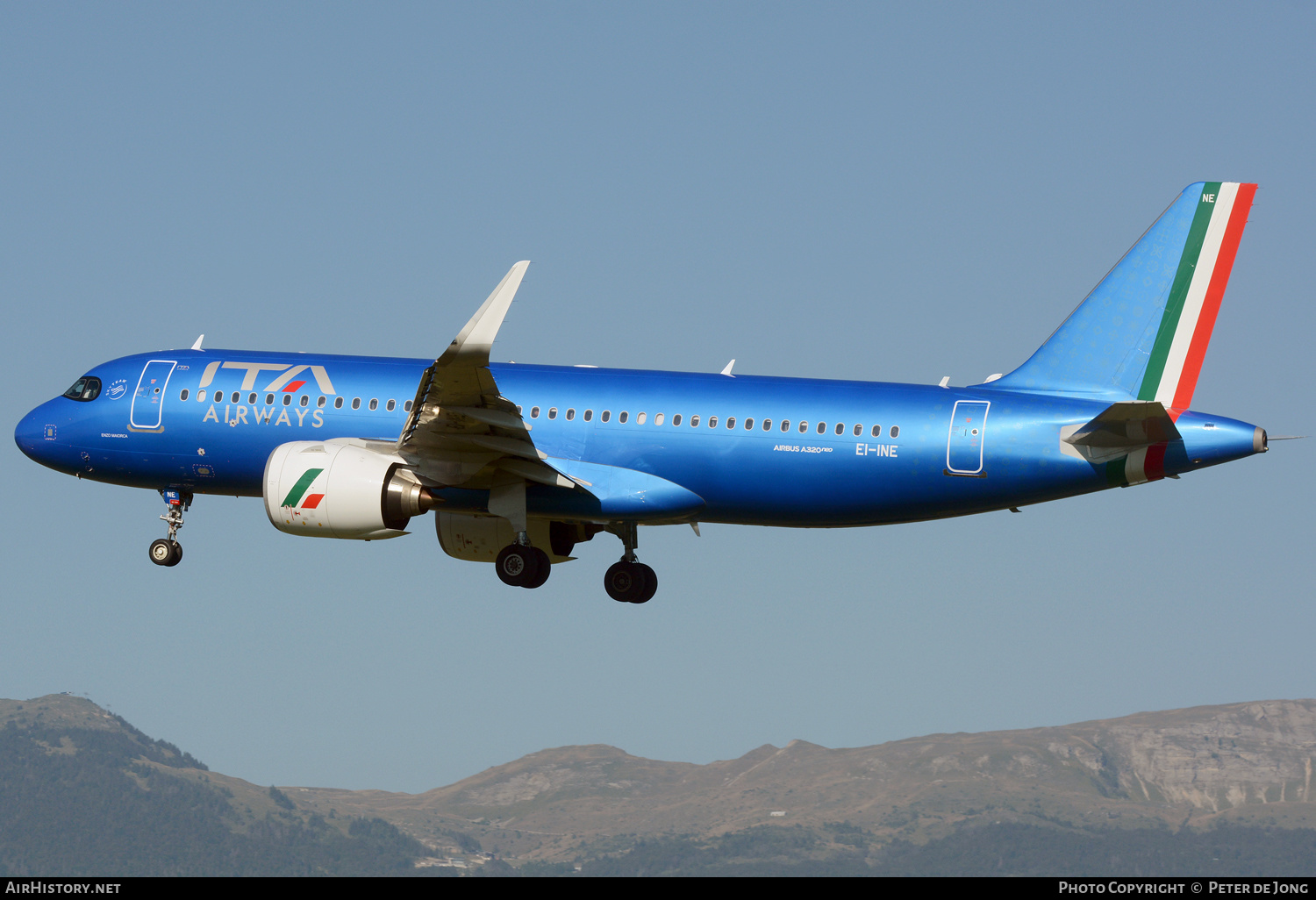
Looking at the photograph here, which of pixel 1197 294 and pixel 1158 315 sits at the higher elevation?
pixel 1197 294

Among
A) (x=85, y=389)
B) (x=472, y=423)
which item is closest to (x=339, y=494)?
(x=472, y=423)

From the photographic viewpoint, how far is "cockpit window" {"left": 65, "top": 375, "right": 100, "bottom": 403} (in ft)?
144

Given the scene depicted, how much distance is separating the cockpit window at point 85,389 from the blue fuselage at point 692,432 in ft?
0.59

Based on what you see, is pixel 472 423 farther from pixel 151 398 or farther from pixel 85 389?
pixel 85 389

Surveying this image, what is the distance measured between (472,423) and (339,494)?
3363 mm

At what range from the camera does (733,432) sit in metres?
38.9

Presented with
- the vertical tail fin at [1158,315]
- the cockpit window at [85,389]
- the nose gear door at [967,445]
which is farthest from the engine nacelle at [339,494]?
the vertical tail fin at [1158,315]

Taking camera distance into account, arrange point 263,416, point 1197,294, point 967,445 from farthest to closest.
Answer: point 263,416 → point 1197,294 → point 967,445

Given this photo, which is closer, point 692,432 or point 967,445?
point 967,445

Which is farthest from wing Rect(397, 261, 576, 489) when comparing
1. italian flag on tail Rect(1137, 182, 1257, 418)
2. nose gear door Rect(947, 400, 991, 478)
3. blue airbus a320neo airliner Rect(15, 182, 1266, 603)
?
italian flag on tail Rect(1137, 182, 1257, 418)

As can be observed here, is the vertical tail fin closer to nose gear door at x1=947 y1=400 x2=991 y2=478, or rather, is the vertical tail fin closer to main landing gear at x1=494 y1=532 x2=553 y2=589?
nose gear door at x1=947 y1=400 x2=991 y2=478

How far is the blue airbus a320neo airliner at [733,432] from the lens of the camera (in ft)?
122

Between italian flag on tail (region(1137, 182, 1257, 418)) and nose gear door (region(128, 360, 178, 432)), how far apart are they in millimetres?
23398
